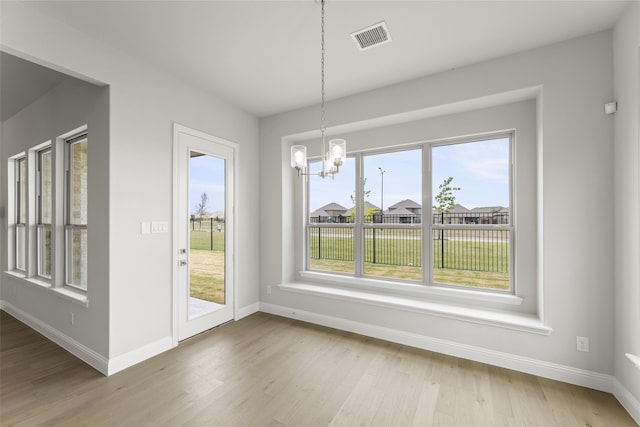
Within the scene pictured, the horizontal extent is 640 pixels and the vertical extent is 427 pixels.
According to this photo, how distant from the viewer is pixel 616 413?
204cm

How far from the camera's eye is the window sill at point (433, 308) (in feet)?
8.57

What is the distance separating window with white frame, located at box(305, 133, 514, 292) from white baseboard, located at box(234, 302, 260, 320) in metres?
0.99

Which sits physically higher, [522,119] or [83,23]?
[83,23]

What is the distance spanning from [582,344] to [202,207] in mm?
4038

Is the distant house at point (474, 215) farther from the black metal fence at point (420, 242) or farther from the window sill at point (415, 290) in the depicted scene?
the window sill at point (415, 290)

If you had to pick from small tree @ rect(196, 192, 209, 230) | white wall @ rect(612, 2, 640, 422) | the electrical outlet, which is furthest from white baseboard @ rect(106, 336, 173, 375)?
white wall @ rect(612, 2, 640, 422)

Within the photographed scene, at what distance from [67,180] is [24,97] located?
1384 millimetres

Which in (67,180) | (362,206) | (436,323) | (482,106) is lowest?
(436,323)

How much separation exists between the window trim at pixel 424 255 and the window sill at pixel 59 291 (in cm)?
258

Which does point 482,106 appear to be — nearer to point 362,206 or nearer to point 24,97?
point 362,206

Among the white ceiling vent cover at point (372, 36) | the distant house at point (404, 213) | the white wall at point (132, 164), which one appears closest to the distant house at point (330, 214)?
the distant house at point (404, 213)

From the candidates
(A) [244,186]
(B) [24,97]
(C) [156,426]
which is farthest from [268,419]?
(B) [24,97]

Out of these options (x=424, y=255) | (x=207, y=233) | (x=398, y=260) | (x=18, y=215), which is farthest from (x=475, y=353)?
(x=18, y=215)

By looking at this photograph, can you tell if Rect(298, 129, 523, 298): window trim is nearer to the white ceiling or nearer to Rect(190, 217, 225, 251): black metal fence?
the white ceiling
